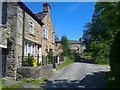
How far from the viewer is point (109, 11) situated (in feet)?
44.5

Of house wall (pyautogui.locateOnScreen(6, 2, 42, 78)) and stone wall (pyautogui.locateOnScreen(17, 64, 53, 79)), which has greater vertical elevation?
house wall (pyautogui.locateOnScreen(6, 2, 42, 78))

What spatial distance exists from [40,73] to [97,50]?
31025mm

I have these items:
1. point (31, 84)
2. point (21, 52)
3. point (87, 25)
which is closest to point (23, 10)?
point (21, 52)

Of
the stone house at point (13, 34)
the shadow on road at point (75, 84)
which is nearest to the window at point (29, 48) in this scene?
the stone house at point (13, 34)

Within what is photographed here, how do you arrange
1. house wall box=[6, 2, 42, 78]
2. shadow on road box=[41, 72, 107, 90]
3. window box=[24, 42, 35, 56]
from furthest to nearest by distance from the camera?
window box=[24, 42, 35, 56]
house wall box=[6, 2, 42, 78]
shadow on road box=[41, 72, 107, 90]

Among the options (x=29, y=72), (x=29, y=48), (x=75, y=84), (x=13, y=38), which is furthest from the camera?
(x=29, y=48)

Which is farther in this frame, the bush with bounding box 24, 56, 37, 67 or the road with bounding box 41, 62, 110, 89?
the bush with bounding box 24, 56, 37, 67

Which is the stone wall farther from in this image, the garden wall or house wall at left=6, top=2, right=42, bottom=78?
house wall at left=6, top=2, right=42, bottom=78

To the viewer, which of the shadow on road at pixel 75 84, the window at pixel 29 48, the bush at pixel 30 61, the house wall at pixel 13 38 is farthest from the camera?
the window at pixel 29 48

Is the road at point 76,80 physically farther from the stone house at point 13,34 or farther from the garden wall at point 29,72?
the stone house at point 13,34

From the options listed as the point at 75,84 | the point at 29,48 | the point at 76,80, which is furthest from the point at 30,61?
the point at 75,84

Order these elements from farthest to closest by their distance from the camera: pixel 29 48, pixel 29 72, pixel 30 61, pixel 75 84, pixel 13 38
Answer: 1. pixel 29 48
2. pixel 30 61
3. pixel 13 38
4. pixel 29 72
5. pixel 75 84

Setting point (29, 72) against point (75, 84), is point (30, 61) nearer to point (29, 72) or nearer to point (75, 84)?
point (29, 72)

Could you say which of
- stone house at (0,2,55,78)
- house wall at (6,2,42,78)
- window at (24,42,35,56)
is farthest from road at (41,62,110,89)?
window at (24,42,35,56)
